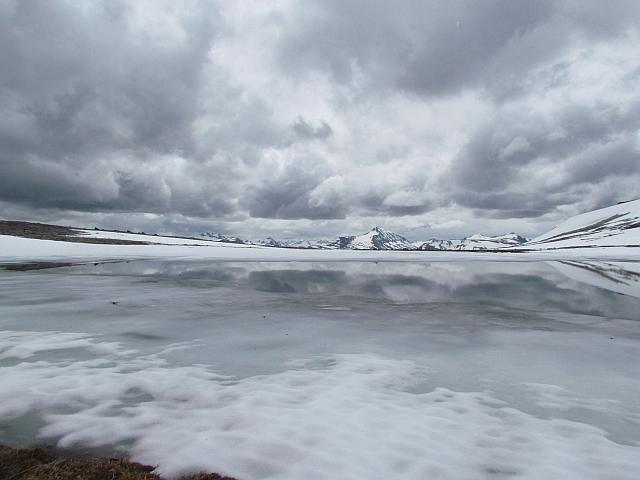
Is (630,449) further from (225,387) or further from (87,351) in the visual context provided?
(87,351)

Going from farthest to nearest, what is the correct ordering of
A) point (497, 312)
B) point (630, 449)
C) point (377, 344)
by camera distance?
point (497, 312), point (377, 344), point (630, 449)

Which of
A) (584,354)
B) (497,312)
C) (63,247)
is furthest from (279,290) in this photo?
(63,247)

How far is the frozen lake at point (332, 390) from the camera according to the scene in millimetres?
4543

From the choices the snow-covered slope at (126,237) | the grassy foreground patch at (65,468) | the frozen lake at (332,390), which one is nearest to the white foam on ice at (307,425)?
the frozen lake at (332,390)

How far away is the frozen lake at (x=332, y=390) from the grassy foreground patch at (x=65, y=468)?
0.71 feet

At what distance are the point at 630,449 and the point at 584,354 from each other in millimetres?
4392

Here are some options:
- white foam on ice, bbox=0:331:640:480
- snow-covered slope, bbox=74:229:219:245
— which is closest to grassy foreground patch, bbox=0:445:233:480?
white foam on ice, bbox=0:331:640:480

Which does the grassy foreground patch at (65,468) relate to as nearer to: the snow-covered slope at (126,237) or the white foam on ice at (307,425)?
the white foam on ice at (307,425)

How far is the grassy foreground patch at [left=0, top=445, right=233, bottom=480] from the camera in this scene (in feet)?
13.1

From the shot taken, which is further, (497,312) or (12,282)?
(12,282)

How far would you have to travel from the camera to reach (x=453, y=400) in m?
6.13

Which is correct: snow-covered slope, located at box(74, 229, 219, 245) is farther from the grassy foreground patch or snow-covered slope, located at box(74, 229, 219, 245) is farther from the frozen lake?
the grassy foreground patch

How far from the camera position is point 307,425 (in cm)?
524

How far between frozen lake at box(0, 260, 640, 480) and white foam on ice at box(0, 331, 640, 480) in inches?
1.0
